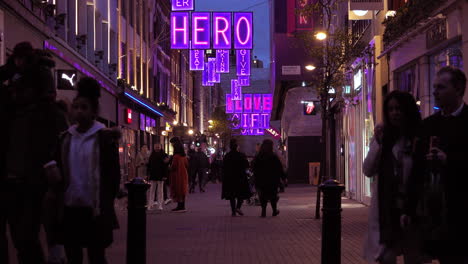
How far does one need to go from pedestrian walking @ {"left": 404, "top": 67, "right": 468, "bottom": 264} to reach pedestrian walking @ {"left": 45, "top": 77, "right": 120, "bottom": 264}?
2.42 m

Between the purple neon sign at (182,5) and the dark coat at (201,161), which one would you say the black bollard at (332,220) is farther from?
the purple neon sign at (182,5)

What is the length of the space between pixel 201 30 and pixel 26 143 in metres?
29.0

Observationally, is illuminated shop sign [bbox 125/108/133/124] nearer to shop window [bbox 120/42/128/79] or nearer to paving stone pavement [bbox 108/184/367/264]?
shop window [bbox 120/42/128/79]

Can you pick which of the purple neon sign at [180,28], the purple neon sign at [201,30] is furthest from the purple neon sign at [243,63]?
the purple neon sign at [180,28]

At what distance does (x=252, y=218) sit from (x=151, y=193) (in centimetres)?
397

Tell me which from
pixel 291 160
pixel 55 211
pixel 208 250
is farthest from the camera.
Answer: pixel 291 160

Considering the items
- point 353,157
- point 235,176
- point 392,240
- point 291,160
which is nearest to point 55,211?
point 392,240

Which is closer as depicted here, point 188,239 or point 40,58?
point 40,58

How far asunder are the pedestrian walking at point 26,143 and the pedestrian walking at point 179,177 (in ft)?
45.5

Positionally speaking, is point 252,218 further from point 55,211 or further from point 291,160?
point 291,160

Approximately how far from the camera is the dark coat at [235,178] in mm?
19438

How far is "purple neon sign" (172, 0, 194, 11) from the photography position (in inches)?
1575

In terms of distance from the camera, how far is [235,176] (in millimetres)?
19781

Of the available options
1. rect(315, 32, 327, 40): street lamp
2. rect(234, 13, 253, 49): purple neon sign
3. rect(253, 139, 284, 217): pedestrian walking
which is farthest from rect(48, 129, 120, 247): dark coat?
rect(234, 13, 253, 49): purple neon sign
